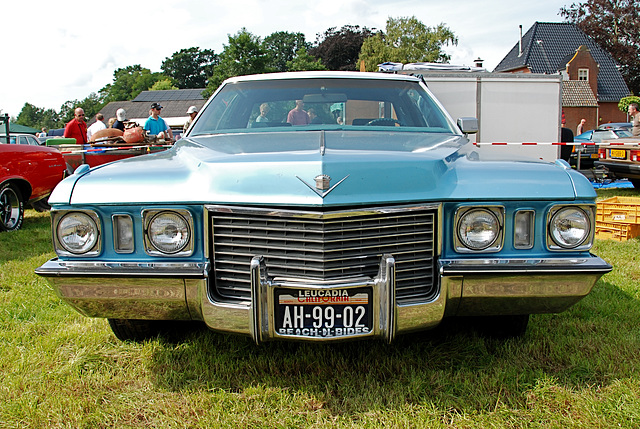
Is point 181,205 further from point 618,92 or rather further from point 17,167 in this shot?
point 618,92

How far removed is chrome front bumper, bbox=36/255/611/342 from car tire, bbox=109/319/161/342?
491 mm

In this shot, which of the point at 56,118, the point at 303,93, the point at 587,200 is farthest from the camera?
the point at 56,118

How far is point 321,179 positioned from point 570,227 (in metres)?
1.12

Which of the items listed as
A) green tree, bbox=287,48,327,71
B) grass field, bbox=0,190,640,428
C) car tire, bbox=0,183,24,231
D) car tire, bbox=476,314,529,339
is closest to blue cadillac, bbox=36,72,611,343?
grass field, bbox=0,190,640,428

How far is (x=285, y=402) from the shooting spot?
2.29 metres

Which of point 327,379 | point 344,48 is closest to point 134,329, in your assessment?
point 327,379

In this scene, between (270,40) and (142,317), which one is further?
(270,40)

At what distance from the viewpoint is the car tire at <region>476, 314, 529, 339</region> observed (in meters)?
2.82

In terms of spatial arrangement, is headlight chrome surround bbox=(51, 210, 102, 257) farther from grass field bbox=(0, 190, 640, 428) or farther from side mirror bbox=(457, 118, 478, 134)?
side mirror bbox=(457, 118, 478, 134)

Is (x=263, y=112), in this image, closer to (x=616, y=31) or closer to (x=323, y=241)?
(x=323, y=241)

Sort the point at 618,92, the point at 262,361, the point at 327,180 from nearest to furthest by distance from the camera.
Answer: the point at 327,180 → the point at 262,361 → the point at 618,92

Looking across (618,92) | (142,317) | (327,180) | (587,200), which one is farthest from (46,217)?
(618,92)

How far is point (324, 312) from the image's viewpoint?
2.15 m

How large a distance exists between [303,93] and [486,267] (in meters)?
1.86
